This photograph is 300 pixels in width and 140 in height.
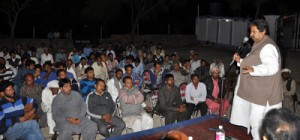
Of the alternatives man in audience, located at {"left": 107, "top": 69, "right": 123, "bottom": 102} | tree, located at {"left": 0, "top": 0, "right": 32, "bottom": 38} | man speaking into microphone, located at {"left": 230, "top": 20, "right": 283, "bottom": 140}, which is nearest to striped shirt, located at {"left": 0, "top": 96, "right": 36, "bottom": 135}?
man in audience, located at {"left": 107, "top": 69, "right": 123, "bottom": 102}

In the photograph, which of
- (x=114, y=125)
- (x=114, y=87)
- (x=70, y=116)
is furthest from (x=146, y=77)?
(x=70, y=116)

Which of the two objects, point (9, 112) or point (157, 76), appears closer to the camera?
point (9, 112)

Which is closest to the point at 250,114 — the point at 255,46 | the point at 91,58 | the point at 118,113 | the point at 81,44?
the point at 255,46

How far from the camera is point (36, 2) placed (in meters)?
21.4

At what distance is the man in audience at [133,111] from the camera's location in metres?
5.54

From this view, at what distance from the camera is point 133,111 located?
567 cm

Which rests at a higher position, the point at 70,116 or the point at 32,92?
the point at 32,92

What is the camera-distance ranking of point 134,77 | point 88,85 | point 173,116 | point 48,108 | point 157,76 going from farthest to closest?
point 157,76, point 134,77, point 88,85, point 173,116, point 48,108

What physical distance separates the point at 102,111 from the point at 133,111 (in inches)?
21.5

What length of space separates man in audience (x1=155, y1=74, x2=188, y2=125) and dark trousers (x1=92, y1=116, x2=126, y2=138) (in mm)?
958

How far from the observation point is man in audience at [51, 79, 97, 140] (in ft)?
16.2

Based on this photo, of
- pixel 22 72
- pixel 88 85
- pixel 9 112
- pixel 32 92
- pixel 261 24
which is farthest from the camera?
pixel 22 72

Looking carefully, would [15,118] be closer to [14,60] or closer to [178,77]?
[178,77]

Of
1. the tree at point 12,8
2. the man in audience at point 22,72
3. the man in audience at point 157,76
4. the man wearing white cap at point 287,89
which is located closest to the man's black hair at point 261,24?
the man wearing white cap at point 287,89
